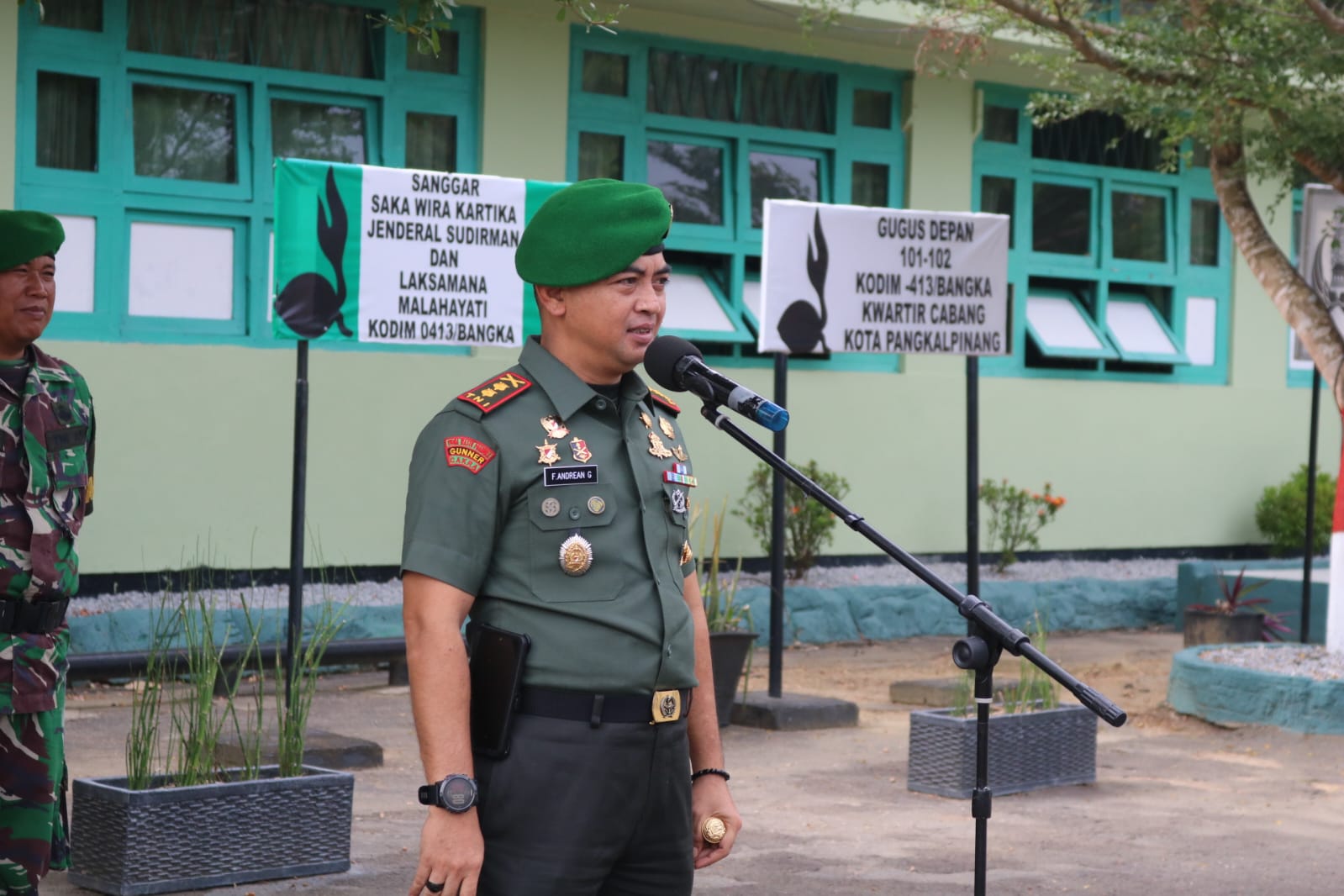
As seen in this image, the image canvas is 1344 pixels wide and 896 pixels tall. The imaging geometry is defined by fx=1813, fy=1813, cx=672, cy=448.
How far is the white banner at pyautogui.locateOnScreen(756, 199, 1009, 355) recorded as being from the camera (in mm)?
9938

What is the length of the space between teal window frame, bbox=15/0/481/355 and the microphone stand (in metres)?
8.65

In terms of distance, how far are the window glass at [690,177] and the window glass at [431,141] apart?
5.63 feet

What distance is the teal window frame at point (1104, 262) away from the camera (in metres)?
16.3

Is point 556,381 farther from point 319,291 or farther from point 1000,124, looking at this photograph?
point 1000,124

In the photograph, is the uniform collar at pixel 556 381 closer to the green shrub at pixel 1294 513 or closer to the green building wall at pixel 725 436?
the green building wall at pixel 725 436

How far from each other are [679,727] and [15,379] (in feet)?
8.22

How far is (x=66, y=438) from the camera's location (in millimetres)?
5074

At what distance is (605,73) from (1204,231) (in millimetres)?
7073

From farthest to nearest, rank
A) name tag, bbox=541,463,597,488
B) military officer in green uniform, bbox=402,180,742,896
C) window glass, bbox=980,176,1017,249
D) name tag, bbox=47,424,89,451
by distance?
window glass, bbox=980,176,1017,249 → name tag, bbox=47,424,89,451 → name tag, bbox=541,463,597,488 → military officer in green uniform, bbox=402,180,742,896

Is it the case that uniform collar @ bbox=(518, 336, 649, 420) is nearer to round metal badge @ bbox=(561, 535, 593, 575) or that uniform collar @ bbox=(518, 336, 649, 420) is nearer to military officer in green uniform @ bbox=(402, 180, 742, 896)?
military officer in green uniform @ bbox=(402, 180, 742, 896)

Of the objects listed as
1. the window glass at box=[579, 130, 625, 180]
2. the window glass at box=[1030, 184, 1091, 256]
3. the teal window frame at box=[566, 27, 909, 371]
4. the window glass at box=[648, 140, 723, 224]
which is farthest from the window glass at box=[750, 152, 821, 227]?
the window glass at box=[1030, 184, 1091, 256]

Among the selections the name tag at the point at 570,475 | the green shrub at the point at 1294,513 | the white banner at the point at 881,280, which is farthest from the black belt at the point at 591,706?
the green shrub at the point at 1294,513

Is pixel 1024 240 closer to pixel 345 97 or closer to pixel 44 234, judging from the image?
pixel 345 97

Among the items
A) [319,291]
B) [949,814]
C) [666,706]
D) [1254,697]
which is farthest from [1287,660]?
[666,706]
